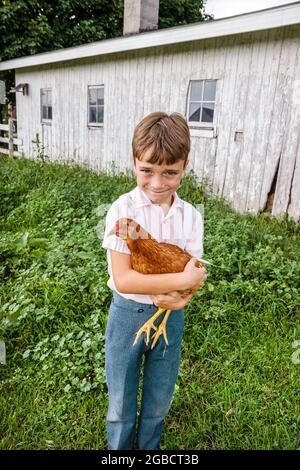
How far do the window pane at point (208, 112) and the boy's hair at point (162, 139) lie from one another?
508cm

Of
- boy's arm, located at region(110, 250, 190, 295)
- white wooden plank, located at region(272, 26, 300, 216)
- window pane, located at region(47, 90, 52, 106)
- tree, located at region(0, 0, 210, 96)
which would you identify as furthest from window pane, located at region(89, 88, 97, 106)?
boy's arm, located at region(110, 250, 190, 295)

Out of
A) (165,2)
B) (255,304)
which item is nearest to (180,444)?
(255,304)

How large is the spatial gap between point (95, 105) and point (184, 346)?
24.2 feet

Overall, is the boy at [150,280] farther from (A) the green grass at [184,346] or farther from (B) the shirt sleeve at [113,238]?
(A) the green grass at [184,346]

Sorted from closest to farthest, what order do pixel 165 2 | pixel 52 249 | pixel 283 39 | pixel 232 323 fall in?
pixel 232 323 < pixel 52 249 < pixel 283 39 < pixel 165 2

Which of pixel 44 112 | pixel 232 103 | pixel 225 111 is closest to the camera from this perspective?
pixel 232 103

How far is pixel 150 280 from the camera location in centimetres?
127

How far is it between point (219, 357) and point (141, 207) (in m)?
1.70

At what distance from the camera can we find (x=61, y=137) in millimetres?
9930

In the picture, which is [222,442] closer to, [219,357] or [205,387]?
[205,387]

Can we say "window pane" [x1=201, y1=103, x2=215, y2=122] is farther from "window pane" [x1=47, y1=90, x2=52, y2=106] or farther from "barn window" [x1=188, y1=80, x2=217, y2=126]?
"window pane" [x1=47, y1=90, x2=52, y2=106]

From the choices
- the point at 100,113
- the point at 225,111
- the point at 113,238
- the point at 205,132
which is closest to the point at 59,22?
the point at 100,113

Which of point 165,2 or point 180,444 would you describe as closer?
point 180,444

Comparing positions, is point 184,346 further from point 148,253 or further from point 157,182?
point 157,182
